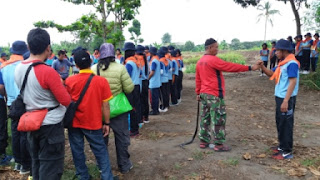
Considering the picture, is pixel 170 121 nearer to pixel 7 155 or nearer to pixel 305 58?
pixel 7 155

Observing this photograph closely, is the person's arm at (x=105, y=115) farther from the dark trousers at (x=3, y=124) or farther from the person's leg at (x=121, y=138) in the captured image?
the dark trousers at (x=3, y=124)

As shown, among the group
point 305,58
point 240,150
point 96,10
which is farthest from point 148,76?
point 305,58

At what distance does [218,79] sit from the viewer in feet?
15.4

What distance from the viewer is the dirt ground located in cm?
402

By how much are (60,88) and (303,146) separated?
460 cm

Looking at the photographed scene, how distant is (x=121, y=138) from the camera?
3986mm

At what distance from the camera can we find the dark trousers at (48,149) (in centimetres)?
283

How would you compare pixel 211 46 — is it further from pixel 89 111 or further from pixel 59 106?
pixel 59 106

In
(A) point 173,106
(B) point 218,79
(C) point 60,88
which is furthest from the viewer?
(A) point 173,106

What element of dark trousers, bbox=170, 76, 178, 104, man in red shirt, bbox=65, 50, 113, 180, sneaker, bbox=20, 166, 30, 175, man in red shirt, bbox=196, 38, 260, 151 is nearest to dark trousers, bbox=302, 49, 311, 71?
dark trousers, bbox=170, 76, 178, 104

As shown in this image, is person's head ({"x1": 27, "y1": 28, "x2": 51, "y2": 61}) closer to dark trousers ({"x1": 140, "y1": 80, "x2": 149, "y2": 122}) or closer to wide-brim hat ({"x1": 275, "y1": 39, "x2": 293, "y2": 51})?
wide-brim hat ({"x1": 275, "y1": 39, "x2": 293, "y2": 51})

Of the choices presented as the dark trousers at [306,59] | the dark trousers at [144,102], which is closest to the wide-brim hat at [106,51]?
the dark trousers at [144,102]

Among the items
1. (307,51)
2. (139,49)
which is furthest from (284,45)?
(307,51)

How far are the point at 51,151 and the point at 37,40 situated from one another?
3.96 feet
